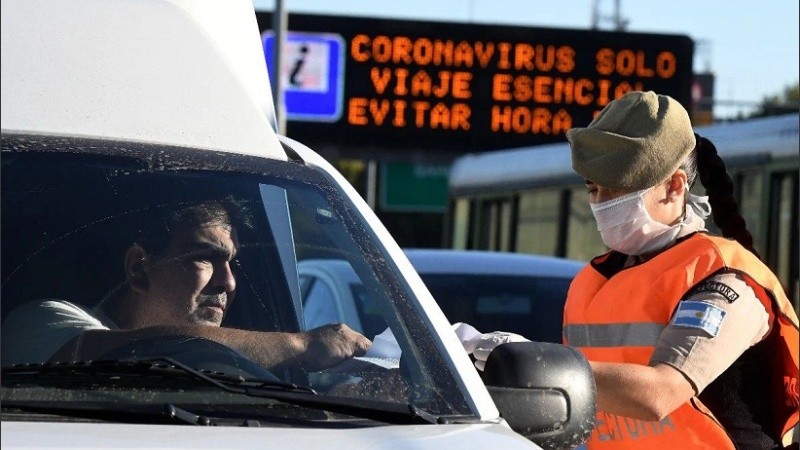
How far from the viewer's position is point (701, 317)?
12.2 feet

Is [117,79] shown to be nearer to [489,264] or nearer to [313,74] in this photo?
[489,264]

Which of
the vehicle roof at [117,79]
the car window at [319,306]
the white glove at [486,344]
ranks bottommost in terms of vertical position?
the white glove at [486,344]

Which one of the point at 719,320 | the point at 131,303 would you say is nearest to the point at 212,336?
the point at 131,303

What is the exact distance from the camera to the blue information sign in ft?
76.1

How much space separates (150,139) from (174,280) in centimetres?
28

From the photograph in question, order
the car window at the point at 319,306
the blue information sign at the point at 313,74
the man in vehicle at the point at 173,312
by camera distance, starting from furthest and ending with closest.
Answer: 1. the blue information sign at the point at 313,74
2. the car window at the point at 319,306
3. the man in vehicle at the point at 173,312

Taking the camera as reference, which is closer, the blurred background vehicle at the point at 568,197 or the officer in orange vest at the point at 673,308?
the officer in orange vest at the point at 673,308

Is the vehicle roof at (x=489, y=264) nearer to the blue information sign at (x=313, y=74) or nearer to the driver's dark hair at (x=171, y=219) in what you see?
the driver's dark hair at (x=171, y=219)

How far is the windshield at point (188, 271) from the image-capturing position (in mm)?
3184

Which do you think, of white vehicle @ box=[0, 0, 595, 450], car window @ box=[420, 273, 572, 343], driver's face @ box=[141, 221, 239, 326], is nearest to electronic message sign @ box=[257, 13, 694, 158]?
car window @ box=[420, 273, 572, 343]

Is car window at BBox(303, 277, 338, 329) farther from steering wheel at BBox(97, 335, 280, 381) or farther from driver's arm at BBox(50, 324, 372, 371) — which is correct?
steering wheel at BBox(97, 335, 280, 381)

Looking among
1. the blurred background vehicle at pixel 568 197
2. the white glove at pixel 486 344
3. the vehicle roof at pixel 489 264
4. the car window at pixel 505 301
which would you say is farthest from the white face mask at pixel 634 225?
the blurred background vehicle at pixel 568 197

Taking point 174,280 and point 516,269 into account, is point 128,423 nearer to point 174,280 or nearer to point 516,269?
point 174,280

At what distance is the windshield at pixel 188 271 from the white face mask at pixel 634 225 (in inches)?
27.0
